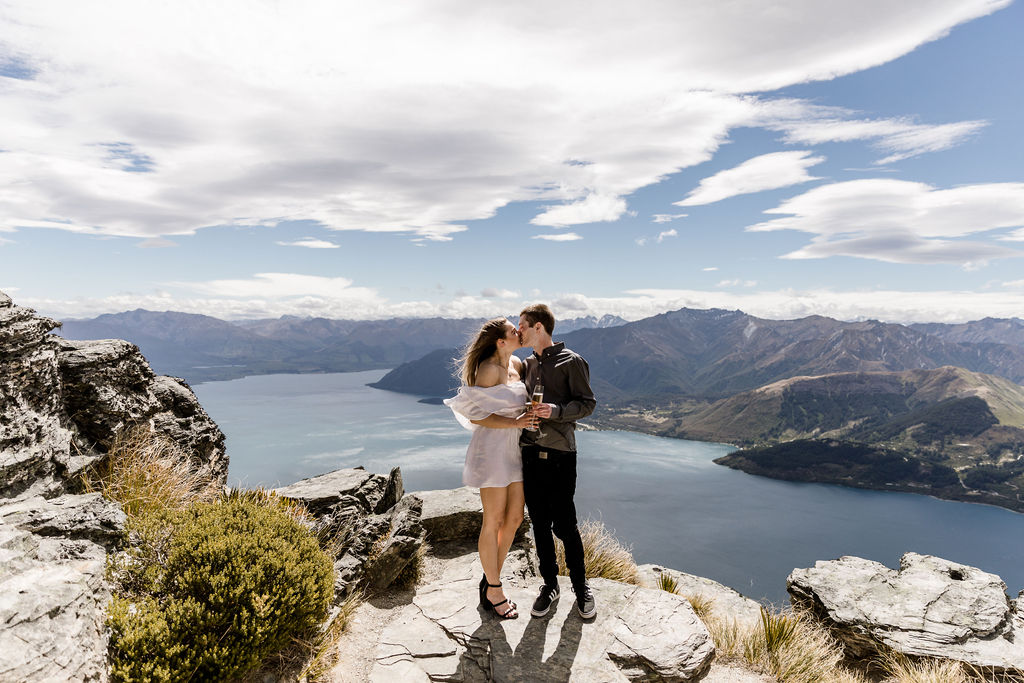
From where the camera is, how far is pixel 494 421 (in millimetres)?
5262

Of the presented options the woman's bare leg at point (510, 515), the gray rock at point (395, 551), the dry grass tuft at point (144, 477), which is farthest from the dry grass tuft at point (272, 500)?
the woman's bare leg at point (510, 515)

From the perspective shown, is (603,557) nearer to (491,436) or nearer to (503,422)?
(491,436)

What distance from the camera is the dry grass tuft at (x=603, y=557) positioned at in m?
8.89

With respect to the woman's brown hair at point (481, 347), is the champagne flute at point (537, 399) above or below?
below

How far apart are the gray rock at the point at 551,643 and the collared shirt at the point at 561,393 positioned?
2165 mm

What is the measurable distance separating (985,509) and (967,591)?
21194cm

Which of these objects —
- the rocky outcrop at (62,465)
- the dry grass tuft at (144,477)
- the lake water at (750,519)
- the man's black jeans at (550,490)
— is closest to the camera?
the rocky outcrop at (62,465)

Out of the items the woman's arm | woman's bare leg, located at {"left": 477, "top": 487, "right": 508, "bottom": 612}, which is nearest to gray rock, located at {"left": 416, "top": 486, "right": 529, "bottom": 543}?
woman's bare leg, located at {"left": 477, "top": 487, "right": 508, "bottom": 612}

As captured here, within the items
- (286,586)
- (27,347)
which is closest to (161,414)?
(27,347)

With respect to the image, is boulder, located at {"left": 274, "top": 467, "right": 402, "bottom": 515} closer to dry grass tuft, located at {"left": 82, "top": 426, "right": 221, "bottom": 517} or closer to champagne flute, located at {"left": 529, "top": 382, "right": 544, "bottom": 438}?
dry grass tuft, located at {"left": 82, "top": 426, "right": 221, "bottom": 517}

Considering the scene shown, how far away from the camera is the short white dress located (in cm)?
524

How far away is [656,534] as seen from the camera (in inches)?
5108

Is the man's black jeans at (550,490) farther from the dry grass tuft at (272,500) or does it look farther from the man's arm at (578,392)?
the dry grass tuft at (272,500)

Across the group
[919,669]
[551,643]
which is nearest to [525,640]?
[551,643]
